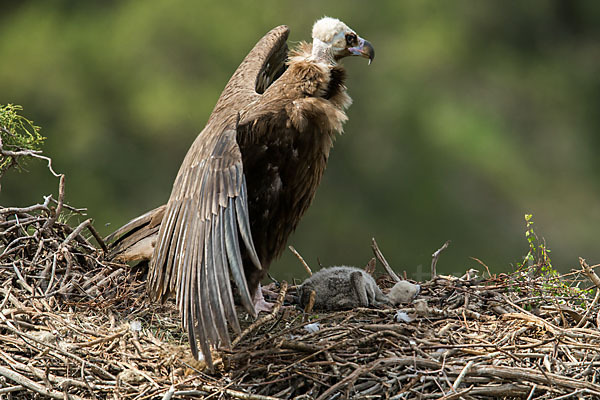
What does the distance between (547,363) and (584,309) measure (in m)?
0.46

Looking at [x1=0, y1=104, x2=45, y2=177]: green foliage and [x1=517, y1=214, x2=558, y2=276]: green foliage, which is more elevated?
[x1=0, y1=104, x2=45, y2=177]: green foliage

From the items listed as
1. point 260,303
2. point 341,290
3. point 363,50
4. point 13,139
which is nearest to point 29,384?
point 260,303

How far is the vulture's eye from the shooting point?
8.24ft

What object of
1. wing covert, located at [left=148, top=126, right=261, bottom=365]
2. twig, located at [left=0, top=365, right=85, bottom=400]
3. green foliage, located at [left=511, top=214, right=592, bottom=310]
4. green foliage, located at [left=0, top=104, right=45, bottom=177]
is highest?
green foliage, located at [left=0, top=104, right=45, bottom=177]

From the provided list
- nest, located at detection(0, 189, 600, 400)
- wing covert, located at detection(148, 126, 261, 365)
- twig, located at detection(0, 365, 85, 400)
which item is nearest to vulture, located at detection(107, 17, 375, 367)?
wing covert, located at detection(148, 126, 261, 365)

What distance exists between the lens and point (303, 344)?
6.63 ft

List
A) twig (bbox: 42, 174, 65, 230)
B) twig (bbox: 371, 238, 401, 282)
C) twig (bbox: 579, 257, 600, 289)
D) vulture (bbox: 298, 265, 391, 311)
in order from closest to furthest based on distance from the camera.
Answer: twig (bbox: 579, 257, 600, 289) < vulture (bbox: 298, 265, 391, 311) < twig (bbox: 42, 174, 65, 230) < twig (bbox: 371, 238, 401, 282)

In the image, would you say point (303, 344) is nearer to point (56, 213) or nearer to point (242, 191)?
point (242, 191)

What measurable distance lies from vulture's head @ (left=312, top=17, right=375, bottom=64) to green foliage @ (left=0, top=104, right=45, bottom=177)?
1.18 m

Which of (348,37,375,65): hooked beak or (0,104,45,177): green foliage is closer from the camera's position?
(348,37,375,65): hooked beak

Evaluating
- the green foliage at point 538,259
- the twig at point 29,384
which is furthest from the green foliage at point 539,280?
the twig at point 29,384

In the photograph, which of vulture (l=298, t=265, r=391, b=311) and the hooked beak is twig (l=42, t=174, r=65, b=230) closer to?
vulture (l=298, t=265, r=391, b=311)

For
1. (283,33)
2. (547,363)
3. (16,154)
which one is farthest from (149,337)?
(283,33)

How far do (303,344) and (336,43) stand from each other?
1.12 m
